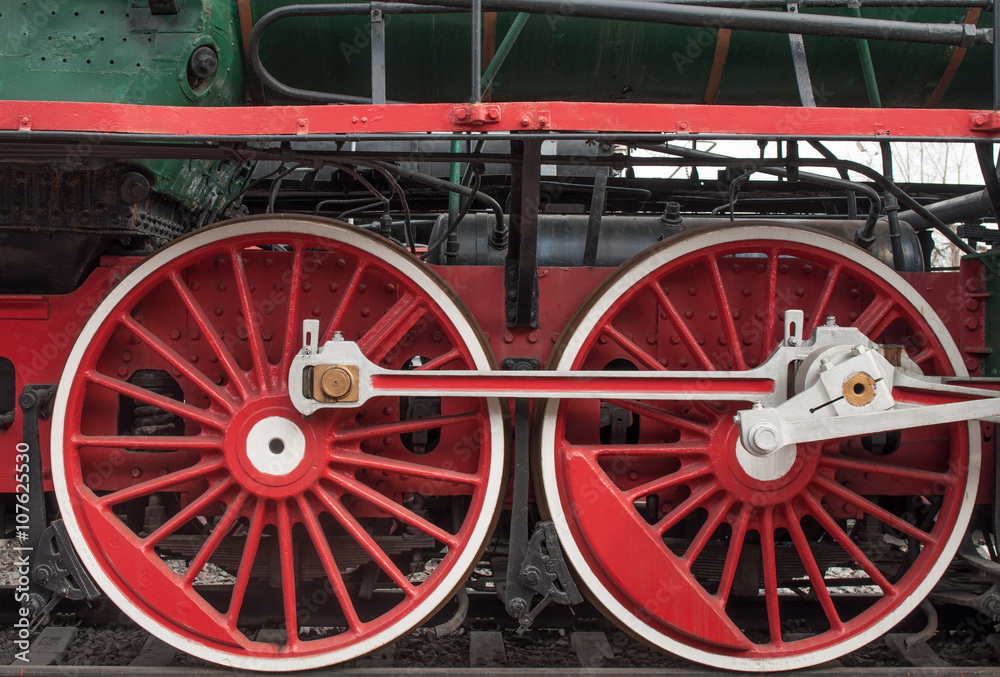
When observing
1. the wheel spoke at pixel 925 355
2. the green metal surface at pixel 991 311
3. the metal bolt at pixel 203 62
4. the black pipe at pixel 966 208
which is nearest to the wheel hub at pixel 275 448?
the metal bolt at pixel 203 62

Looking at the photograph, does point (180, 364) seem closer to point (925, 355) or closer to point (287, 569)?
point (287, 569)

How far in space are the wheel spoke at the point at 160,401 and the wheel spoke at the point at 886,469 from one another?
1930 mm

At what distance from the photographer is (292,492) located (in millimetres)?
2199

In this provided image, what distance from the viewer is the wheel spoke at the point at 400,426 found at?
2.24 metres

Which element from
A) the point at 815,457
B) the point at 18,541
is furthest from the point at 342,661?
the point at 815,457

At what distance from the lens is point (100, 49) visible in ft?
6.75

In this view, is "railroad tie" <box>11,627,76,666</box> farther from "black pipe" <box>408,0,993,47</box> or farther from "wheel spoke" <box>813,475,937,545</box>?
"wheel spoke" <box>813,475,937,545</box>

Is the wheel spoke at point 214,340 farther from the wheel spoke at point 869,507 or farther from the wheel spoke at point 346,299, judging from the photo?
the wheel spoke at point 869,507

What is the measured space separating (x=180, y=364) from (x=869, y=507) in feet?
7.42

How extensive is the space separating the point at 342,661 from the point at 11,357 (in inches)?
57.3

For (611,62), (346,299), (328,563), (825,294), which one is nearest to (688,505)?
(825,294)

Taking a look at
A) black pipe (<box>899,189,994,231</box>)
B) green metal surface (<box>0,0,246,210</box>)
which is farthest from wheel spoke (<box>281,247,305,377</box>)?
black pipe (<box>899,189,994,231</box>)

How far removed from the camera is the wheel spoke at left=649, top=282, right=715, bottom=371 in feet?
7.47

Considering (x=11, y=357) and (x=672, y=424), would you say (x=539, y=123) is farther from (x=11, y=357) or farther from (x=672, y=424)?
(x=11, y=357)
